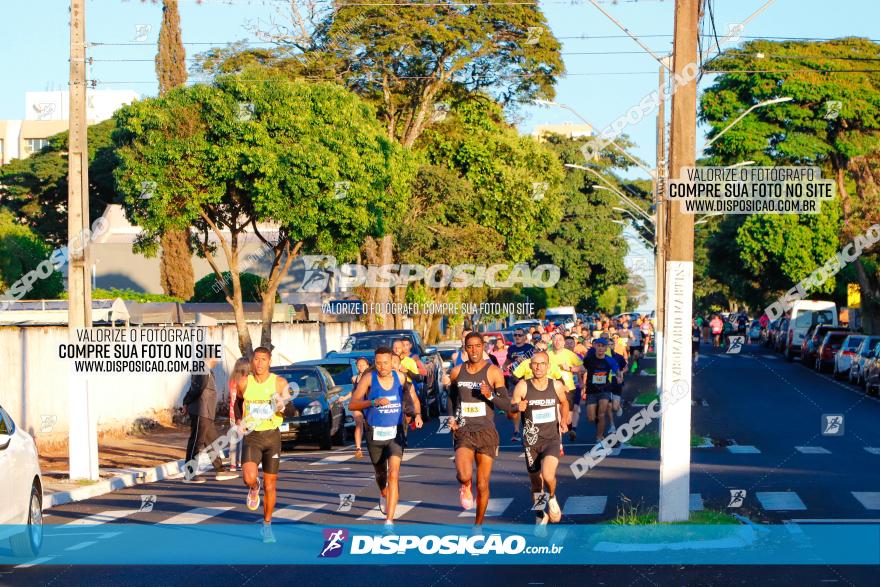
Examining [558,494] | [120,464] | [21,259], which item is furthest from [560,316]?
[558,494]

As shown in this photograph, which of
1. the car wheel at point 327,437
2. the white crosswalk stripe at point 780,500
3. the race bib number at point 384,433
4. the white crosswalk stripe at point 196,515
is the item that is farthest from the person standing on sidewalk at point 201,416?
the white crosswalk stripe at point 780,500

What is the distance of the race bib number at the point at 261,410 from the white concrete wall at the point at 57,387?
6.29 meters

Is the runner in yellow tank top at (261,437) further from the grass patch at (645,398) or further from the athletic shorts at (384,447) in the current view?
the grass patch at (645,398)

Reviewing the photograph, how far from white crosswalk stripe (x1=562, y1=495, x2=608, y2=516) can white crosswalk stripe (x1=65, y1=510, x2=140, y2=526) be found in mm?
5235

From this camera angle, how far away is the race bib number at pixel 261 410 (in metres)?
12.6

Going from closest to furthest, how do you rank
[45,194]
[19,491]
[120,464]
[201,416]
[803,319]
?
[19,491] → [201,416] → [120,464] → [803,319] → [45,194]

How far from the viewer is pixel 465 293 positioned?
5488 centimetres

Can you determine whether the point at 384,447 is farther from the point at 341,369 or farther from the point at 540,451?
the point at 341,369

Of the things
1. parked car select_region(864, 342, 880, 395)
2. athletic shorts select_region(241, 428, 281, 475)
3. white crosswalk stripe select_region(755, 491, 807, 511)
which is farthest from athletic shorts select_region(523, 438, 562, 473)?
parked car select_region(864, 342, 880, 395)

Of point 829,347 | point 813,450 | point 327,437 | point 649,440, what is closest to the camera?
point 813,450

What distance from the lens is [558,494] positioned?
1559cm

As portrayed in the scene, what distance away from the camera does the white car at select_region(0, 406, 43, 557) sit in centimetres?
1048

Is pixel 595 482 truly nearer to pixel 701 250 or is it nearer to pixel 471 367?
pixel 471 367

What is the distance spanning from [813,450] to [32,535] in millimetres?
13483
